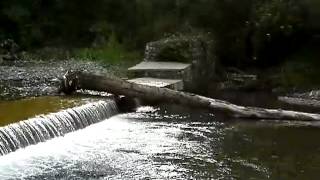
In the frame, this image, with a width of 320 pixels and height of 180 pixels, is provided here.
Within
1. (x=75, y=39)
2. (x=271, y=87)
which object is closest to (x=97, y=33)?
(x=75, y=39)

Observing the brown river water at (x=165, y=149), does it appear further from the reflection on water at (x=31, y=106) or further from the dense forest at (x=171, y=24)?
the dense forest at (x=171, y=24)

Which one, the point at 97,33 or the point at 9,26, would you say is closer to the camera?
the point at 97,33

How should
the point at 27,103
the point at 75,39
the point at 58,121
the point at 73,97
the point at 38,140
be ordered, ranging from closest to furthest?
the point at 38,140 → the point at 58,121 → the point at 27,103 → the point at 73,97 → the point at 75,39

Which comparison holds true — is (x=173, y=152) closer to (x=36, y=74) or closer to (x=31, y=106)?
(x=31, y=106)

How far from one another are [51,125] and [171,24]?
16.9 metres

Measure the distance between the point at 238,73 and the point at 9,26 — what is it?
20.7 meters

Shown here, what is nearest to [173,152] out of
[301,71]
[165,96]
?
[165,96]

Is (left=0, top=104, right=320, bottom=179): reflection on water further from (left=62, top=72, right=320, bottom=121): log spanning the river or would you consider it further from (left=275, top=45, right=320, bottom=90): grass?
(left=275, top=45, right=320, bottom=90): grass

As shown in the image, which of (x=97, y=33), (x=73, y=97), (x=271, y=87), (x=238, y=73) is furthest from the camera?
(x=97, y=33)

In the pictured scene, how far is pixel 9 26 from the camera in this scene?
41125mm

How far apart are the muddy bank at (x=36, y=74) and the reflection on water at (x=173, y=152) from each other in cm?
413

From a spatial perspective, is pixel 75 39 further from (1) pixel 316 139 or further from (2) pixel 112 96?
(1) pixel 316 139

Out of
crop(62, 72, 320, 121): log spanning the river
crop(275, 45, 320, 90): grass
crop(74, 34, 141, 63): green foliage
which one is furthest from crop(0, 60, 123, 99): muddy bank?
crop(275, 45, 320, 90): grass

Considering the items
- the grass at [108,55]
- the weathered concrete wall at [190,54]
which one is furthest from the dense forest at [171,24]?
the weathered concrete wall at [190,54]
